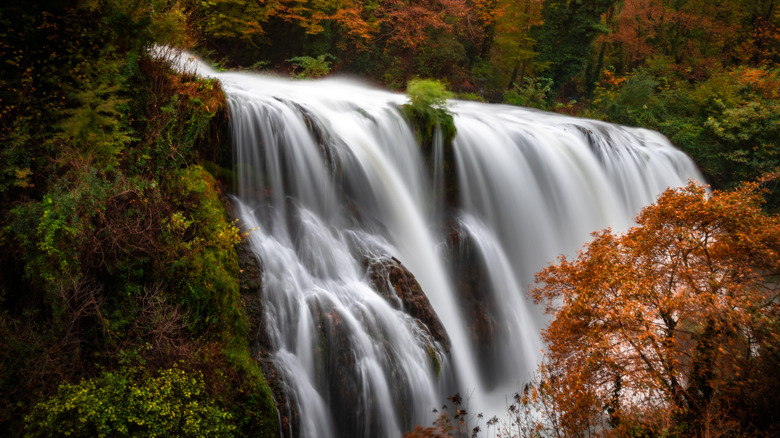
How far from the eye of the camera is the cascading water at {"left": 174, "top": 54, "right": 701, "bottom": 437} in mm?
7168

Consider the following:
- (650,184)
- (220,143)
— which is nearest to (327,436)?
(220,143)

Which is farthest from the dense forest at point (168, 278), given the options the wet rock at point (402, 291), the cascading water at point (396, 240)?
the wet rock at point (402, 291)

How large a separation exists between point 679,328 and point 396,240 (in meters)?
5.77

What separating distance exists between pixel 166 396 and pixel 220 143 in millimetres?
5006

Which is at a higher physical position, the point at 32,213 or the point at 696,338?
the point at 32,213

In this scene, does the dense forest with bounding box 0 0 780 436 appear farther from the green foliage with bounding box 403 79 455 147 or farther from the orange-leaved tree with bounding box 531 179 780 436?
the green foliage with bounding box 403 79 455 147

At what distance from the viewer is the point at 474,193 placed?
13.3 meters

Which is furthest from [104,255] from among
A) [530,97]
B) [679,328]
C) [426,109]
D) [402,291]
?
[530,97]

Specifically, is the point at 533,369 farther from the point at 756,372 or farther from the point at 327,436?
the point at 327,436

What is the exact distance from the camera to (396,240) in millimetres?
10602

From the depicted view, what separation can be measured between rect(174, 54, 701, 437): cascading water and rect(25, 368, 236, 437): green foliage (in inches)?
65.3

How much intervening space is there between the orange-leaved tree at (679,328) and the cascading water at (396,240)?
2.57 m

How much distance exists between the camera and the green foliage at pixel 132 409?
13.9ft

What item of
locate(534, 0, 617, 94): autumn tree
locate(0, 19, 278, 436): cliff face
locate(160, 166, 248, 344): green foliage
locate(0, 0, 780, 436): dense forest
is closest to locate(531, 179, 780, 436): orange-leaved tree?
locate(0, 0, 780, 436): dense forest
